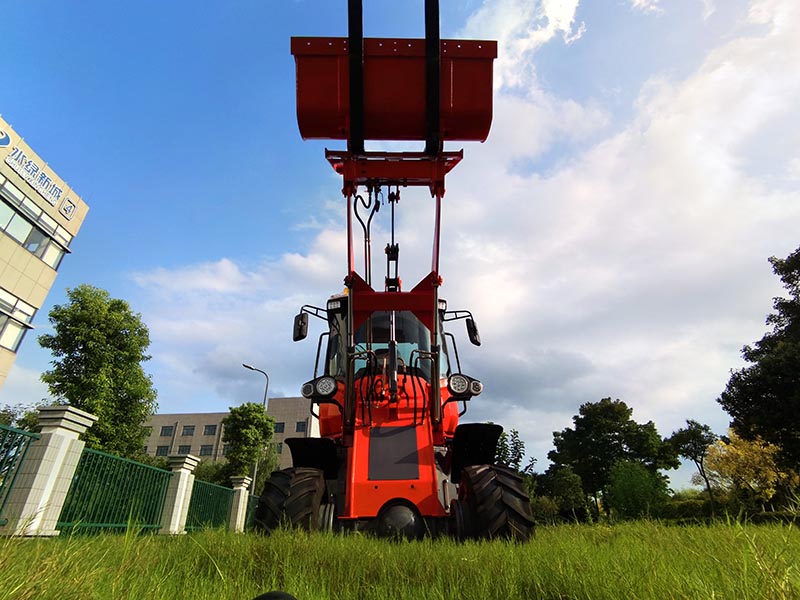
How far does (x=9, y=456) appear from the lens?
5883mm

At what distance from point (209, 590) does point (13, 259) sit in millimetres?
28669

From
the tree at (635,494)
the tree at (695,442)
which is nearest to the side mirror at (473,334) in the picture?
the tree at (635,494)

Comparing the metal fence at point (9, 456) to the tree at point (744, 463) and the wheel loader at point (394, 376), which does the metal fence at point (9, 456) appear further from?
the tree at point (744, 463)

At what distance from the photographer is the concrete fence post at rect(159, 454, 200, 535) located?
985cm

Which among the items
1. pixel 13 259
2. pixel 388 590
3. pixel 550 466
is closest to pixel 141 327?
pixel 13 259

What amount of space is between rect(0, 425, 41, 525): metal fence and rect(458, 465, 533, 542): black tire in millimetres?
6058

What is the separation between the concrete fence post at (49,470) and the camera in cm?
590

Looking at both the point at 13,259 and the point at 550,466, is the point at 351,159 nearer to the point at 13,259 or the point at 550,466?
the point at 13,259

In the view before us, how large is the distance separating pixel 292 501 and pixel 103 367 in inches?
596

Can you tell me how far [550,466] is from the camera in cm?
4288

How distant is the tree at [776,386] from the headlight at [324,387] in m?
19.3

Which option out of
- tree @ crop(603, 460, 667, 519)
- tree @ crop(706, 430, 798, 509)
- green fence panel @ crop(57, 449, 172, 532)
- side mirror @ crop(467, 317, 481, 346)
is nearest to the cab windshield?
side mirror @ crop(467, 317, 481, 346)

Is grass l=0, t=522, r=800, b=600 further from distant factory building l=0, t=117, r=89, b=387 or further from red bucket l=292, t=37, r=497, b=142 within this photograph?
distant factory building l=0, t=117, r=89, b=387

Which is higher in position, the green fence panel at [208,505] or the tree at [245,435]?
the tree at [245,435]
